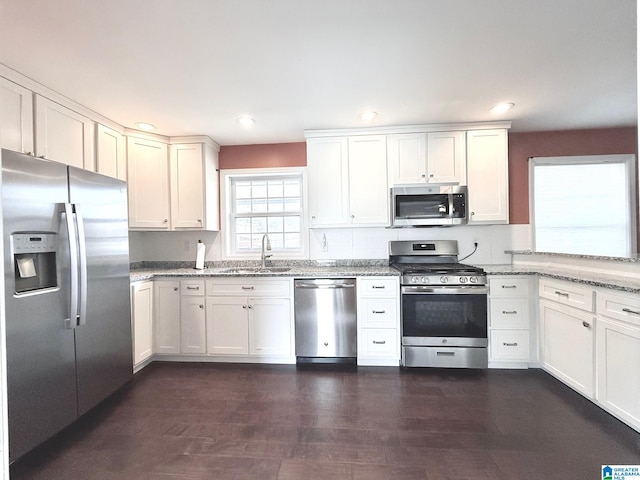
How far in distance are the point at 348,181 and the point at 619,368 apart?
8.38 ft

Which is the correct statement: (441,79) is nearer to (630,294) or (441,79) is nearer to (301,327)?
(630,294)

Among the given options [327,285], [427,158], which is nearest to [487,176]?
[427,158]

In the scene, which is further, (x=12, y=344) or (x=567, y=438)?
(x=567, y=438)

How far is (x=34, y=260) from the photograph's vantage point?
176 cm

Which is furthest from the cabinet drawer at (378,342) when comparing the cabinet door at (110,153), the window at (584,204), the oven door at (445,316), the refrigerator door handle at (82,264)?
the cabinet door at (110,153)

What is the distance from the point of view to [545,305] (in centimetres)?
263

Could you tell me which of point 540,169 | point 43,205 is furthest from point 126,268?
point 540,169

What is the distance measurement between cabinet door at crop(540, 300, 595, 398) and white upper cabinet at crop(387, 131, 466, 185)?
1.48 meters

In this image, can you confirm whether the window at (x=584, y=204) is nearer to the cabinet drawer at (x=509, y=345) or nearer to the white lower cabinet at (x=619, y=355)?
the cabinet drawer at (x=509, y=345)

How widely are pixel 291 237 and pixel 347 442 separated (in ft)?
7.57

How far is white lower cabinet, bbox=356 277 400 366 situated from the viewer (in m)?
2.85

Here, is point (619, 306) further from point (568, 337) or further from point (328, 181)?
point (328, 181)

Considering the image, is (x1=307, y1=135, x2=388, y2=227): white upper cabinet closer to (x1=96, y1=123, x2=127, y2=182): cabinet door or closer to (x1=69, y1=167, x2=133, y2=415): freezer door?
(x1=69, y1=167, x2=133, y2=415): freezer door

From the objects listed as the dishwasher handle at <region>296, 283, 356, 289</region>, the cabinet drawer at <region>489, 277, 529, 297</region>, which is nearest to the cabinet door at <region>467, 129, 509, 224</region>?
the cabinet drawer at <region>489, 277, 529, 297</region>
